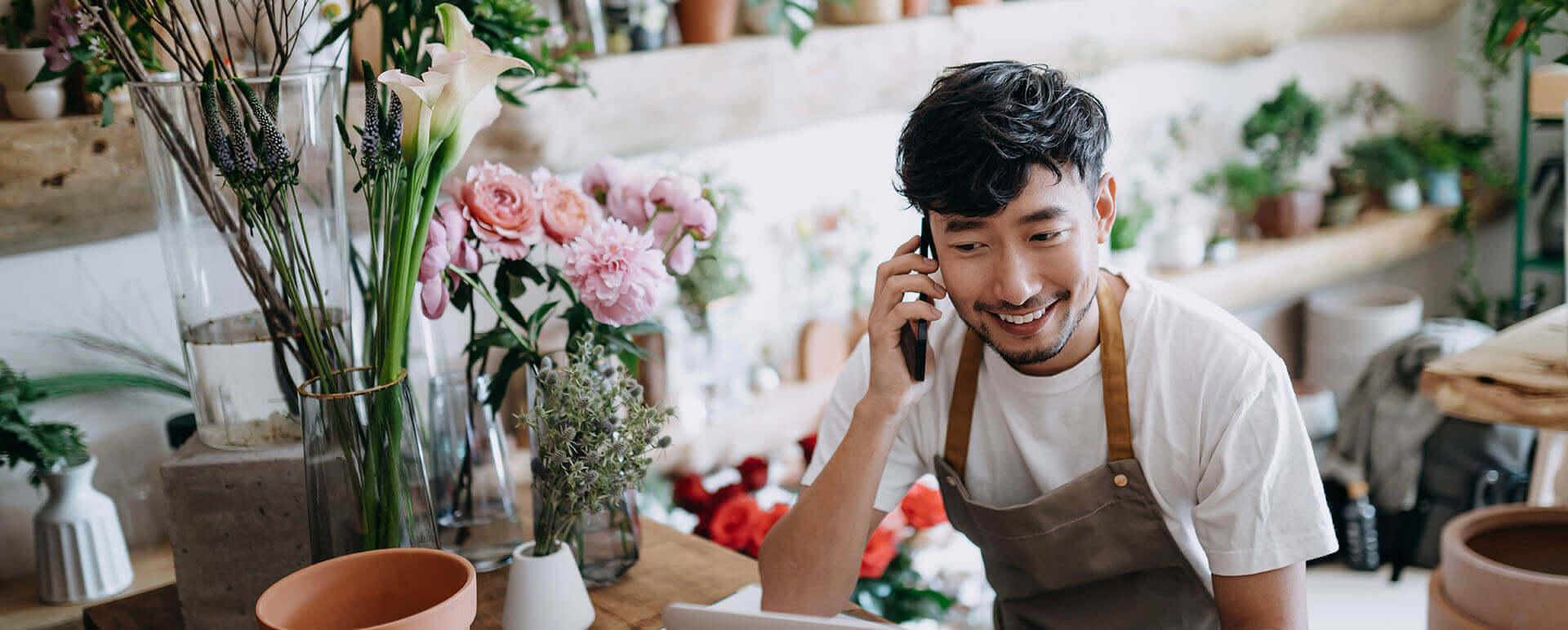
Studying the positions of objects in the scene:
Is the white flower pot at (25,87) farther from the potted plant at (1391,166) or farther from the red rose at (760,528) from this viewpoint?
the potted plant at (1391,166)

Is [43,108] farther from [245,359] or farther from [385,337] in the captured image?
[385,337]

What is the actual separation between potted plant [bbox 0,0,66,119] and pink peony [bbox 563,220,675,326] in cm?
86

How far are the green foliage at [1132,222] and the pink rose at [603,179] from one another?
217 cm

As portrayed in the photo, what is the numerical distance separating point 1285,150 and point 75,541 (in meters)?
3.51

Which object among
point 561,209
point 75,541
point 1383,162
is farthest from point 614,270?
point 1383,162

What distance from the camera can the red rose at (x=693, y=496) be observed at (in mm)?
2037

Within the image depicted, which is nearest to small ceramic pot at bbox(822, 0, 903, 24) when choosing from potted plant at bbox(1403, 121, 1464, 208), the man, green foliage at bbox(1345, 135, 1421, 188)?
the man

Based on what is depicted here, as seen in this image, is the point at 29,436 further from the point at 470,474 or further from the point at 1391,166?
the point at 1391,166

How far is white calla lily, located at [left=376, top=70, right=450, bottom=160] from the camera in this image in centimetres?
108

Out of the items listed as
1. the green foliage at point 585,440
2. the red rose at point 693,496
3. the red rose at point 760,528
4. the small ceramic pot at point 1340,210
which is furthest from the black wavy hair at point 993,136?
the small ceramic pot at point 1340,210

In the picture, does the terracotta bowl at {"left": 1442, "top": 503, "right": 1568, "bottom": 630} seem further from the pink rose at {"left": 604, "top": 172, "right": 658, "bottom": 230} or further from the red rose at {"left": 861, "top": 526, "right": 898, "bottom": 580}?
the pink rose at {"left": 604, "top": 172, "right": 658, "bottom": 230}

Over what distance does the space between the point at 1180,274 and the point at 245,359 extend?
2.79 metres

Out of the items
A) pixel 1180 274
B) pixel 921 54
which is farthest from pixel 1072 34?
pixel 1180 274

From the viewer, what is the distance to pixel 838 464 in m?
1.46
